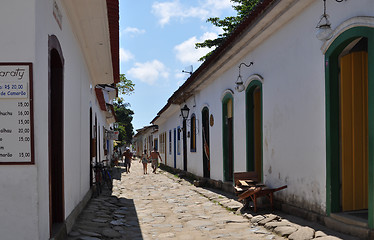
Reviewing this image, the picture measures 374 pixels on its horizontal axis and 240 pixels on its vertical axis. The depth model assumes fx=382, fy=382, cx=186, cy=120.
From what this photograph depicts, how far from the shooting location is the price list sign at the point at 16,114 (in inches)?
144

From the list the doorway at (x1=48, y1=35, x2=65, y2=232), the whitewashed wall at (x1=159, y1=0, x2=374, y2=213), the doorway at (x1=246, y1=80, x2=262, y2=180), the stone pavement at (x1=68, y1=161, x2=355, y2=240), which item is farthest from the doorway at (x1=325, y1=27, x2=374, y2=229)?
the doorway at (x1=48, y1=35, x2=65, y2=232)

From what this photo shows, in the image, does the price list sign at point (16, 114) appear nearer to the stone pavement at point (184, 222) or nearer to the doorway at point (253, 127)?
the stone pavement at point (184, 222)

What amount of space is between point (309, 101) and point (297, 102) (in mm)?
432

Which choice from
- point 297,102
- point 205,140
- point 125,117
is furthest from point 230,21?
point 125,117

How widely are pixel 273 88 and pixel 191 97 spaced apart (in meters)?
8.23

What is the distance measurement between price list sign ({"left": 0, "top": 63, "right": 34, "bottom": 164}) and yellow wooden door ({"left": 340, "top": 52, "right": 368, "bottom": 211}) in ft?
14.2

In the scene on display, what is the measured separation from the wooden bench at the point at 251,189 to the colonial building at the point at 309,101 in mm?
254

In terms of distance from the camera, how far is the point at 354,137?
5.63 m

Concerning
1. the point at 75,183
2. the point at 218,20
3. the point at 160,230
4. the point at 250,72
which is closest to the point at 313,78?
the point at 250,72

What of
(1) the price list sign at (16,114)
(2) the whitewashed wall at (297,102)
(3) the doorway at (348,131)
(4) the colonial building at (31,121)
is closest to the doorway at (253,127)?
(2) the whitewashed wall at (297,102)

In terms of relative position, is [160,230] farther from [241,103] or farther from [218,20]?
[218,20]

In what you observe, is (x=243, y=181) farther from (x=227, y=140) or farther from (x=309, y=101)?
(x=227, y=140)

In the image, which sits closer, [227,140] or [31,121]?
[31,121]

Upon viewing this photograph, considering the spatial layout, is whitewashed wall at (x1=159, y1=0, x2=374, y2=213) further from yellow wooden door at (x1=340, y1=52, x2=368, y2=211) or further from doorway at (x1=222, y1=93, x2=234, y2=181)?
doorway at (x1=222, y1=93, x2=234, y2=181)
